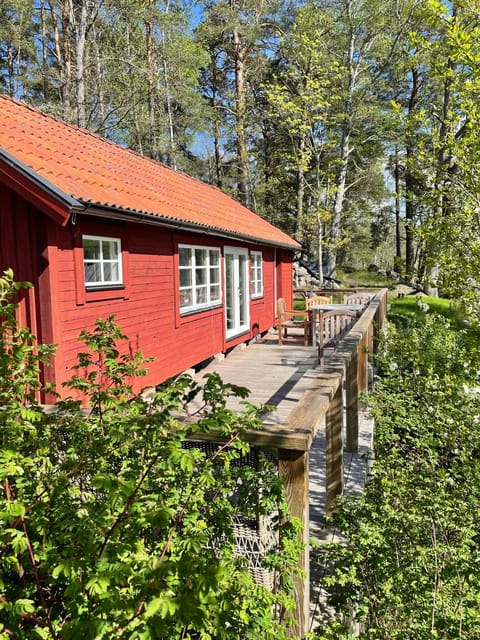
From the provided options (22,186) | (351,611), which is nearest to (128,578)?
(351,611)

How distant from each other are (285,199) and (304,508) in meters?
28.2

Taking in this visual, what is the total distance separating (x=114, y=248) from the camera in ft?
20.2

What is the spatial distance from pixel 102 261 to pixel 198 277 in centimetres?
321

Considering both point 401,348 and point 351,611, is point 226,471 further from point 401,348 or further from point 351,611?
point 401,348

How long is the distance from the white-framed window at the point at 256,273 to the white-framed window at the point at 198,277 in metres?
2.33

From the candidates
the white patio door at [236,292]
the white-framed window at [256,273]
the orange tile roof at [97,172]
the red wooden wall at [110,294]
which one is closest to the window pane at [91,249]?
the red wooden wall at [110,294]

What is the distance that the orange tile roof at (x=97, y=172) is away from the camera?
5.18 m

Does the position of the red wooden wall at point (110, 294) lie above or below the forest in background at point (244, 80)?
below

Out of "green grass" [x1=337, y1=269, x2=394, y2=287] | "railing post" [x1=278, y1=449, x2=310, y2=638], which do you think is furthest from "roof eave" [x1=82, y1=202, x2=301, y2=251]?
"green grass" [x1=337, y1=269, x2=394, y2=287]

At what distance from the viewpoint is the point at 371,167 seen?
27047mm

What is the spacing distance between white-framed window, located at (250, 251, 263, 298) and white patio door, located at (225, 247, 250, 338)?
0.58 m

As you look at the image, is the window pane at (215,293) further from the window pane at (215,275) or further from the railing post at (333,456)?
the railing post at (333,456)

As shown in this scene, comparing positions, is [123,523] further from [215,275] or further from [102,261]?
[215,275]

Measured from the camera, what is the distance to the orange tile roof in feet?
17.0
